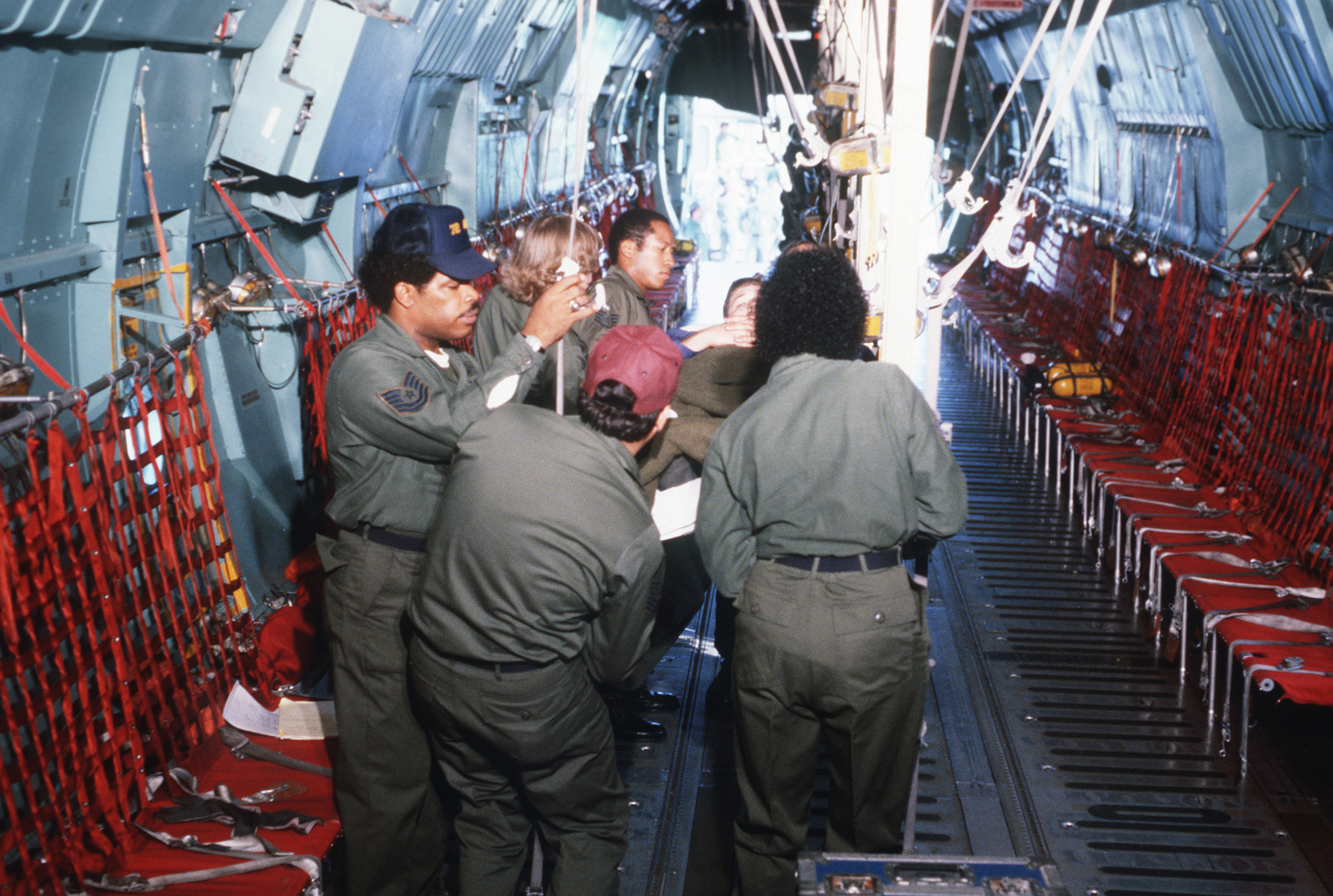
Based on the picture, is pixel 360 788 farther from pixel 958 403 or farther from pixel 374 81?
pixel 958 403

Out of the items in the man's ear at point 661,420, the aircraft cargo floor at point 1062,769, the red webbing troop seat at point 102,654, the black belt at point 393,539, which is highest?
the man's ear at point 661,420

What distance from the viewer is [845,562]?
3.00 m

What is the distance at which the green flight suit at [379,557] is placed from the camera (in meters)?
3.09

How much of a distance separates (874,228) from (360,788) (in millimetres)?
2706

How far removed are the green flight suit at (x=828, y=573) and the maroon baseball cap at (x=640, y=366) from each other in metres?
0.34

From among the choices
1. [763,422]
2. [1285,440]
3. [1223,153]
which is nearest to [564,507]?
[763,422]

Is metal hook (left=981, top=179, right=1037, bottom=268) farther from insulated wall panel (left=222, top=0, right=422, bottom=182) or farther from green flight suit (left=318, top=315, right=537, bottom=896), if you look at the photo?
insulated wall panel (left=222, top=0, right=422, bottom=182)

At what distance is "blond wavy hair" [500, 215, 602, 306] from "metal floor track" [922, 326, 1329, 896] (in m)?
2.32

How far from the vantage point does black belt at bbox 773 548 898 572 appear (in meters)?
3.00

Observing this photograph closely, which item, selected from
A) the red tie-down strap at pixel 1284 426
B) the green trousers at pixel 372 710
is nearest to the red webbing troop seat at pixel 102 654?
the green trousers at pixel 372 710

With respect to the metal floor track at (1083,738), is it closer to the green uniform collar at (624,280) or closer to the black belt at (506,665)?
the black belt at (506,665)

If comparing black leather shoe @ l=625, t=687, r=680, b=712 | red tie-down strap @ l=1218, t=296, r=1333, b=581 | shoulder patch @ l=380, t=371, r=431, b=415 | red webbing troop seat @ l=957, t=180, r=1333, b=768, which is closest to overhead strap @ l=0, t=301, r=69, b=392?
shoulder patch @ l=380, t=371, r=431, b=415

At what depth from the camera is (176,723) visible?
12.6ft

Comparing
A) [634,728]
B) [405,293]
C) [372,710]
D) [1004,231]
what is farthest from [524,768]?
[1004,231]
